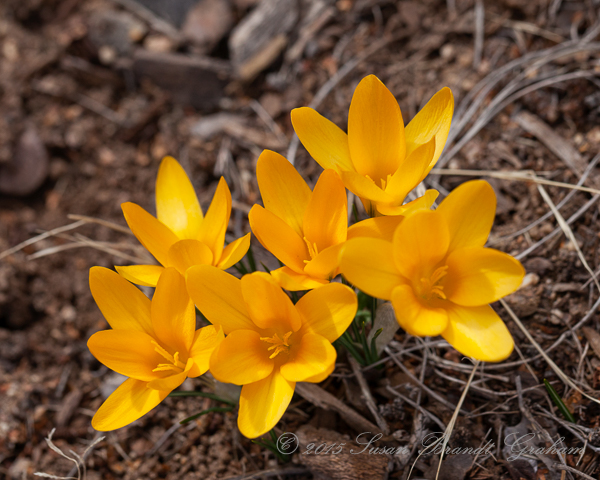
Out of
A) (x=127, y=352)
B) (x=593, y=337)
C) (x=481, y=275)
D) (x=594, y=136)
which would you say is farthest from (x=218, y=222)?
(x=594, y=136)

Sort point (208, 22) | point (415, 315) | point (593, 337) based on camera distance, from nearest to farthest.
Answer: point (415, 315), point (593, 337), point (208, 22)

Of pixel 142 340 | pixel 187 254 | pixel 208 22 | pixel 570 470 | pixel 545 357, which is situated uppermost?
pixel 208 22

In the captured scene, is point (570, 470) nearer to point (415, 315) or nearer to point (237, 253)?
point (415, 315)

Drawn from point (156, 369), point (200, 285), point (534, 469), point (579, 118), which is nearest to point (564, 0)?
point (579, 118)

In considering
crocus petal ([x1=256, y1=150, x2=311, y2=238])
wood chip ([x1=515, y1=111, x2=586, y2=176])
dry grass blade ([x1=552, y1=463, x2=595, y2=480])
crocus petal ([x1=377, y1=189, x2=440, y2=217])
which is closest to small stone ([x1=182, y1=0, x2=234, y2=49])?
wood chip ([x1=515, y1=111, x2=586, y2=176])

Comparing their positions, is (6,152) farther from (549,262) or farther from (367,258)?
(549,262)

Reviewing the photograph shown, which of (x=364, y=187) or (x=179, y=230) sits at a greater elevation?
(x=364, y=187)

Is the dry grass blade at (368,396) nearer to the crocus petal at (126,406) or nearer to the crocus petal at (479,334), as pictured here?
the crocus petal at (479,334)

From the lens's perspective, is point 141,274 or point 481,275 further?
point 141,274
